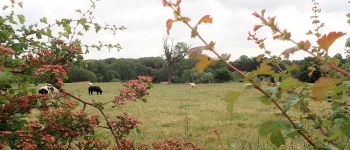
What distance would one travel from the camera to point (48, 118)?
2812 mm

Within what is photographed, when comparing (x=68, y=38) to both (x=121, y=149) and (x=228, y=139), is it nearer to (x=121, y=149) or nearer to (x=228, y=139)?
(x=121, y=149)

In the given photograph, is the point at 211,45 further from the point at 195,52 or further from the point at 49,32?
the point at 49,32

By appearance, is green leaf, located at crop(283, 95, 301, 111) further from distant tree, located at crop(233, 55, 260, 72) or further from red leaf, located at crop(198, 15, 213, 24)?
red leaf, located at crop(198, 15, 213, 24)

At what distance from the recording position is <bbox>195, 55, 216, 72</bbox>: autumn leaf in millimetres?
1056

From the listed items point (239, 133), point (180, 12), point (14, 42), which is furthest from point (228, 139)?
point (180, 12)

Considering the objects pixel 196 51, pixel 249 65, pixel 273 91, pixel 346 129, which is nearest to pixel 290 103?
pixel 273 91

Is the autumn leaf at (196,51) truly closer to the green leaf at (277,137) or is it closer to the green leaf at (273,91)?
the green leaf at (273,91)

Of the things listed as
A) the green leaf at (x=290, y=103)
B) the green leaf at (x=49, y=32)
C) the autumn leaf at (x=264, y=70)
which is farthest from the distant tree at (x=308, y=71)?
the green leaf at (x=49, y=32)

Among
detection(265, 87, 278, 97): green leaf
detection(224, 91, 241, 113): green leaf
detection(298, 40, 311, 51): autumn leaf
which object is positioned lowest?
detection(224, 91, 241, 113): green leaf

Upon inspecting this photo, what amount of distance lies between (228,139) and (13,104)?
5468 mm

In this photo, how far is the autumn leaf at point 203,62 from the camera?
3.46ft

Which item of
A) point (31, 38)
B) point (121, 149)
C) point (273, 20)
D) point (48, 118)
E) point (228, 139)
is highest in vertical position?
point (31, 38)

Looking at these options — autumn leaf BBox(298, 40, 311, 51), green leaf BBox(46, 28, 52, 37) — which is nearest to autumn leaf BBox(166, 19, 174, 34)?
autumn leaf BBox(298, 40, 311, 51)

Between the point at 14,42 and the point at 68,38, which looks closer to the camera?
the point at 14,42
